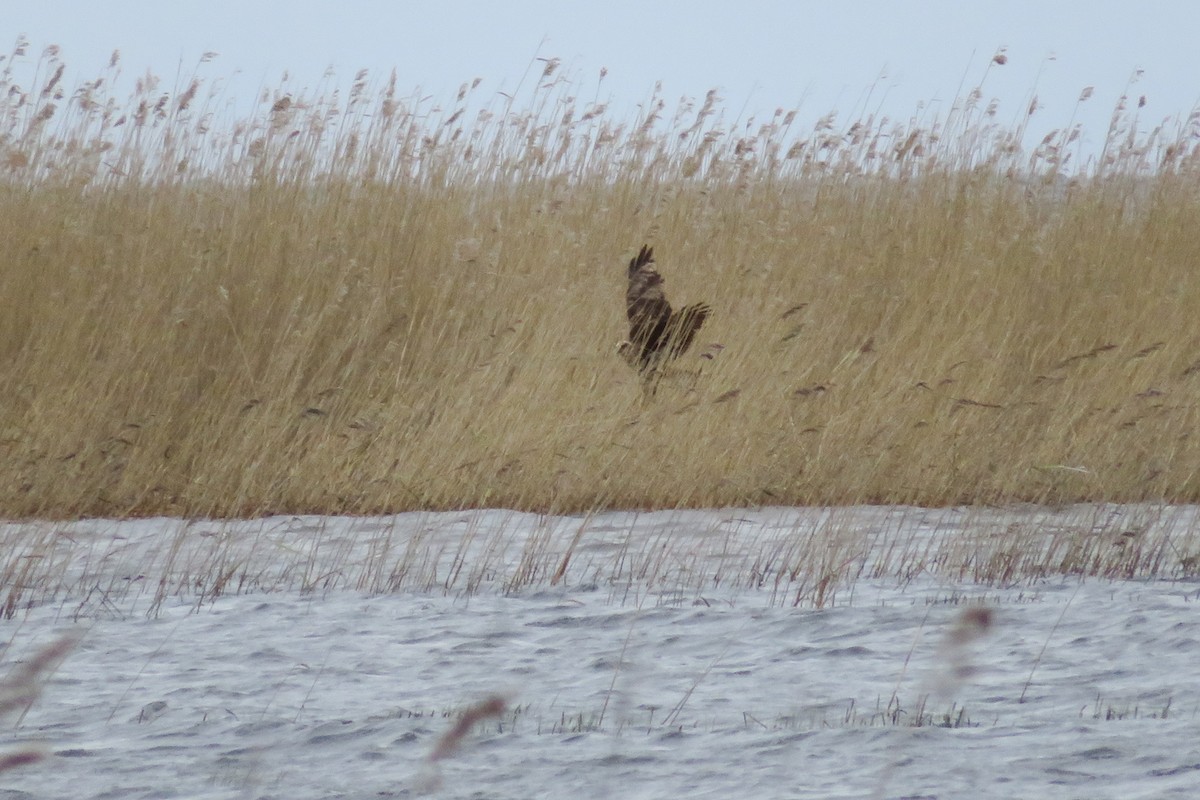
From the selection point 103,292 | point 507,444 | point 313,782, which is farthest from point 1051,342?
point 313,782

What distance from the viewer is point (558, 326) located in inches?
232

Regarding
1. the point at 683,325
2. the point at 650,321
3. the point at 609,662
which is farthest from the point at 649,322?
the point at 609,662

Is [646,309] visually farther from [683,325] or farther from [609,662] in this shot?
[609,662]

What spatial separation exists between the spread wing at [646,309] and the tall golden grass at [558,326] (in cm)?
21

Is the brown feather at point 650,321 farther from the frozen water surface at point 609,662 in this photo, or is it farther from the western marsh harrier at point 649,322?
the frozen water surface at point 609,662

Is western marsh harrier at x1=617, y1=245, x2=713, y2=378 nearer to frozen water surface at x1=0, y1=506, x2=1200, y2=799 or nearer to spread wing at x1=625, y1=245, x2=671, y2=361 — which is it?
spread wing at x1=625, y1=245, x2=671, y2=361

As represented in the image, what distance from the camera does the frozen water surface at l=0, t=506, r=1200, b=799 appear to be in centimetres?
230

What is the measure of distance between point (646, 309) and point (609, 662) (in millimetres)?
2703

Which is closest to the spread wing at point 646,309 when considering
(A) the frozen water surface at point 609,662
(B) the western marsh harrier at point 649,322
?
(B) the western marsh harrier at point 649,322

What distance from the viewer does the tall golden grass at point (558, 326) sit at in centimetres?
499

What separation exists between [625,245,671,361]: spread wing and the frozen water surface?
3.58ft

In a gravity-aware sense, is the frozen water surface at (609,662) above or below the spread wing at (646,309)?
below

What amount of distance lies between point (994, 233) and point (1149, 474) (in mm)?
2562

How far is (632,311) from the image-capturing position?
18.3 ft
